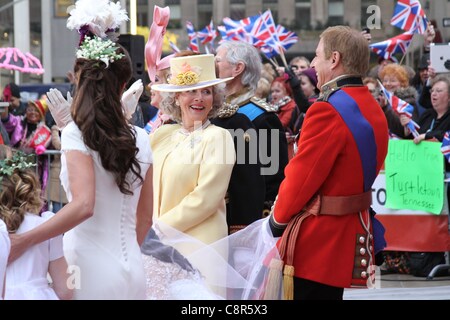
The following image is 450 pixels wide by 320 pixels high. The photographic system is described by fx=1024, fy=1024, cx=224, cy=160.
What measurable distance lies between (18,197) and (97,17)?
0.85 m

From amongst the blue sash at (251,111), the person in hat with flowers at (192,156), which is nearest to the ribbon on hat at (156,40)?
the blue sash at (251,111)


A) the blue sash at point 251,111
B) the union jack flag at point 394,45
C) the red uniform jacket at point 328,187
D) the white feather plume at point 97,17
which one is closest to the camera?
the white feather plume at point 97,17

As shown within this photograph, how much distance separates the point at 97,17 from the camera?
446 centimetres

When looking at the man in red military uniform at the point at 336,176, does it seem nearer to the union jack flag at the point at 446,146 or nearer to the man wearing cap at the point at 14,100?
the union jack flag at the point at 446,146

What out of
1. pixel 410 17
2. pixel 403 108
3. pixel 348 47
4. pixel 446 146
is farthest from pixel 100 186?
pixel 410 17

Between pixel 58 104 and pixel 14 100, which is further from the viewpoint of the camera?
pixel 14 100

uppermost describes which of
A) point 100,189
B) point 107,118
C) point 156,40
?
point 156,40

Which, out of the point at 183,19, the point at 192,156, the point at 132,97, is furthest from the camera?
the point at 183,19

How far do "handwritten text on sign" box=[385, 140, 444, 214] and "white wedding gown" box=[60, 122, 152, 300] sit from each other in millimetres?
6294

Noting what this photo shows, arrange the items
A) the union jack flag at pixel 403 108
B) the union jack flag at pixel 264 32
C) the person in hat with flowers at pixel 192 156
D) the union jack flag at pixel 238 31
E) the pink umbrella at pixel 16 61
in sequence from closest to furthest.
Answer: the person in hat with flowers at pixel 192 156
the union jack flag at pixel 403 108
the pink umbrella at pixel 16 61
the union jack flag at pixel 264 32
the union jack flag at pixel 238 31

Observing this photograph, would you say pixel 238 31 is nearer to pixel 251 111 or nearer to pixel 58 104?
pixel 251 111

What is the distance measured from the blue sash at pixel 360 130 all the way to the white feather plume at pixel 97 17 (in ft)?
3.75

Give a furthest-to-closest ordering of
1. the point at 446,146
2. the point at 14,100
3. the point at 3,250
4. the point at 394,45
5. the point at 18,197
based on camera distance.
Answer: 1. the point at 14,100
2. the point at 394,45
3. the point at 446,146
4. the point at 18,197
5. the point at 3,250

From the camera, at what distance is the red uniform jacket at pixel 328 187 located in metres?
4.88
